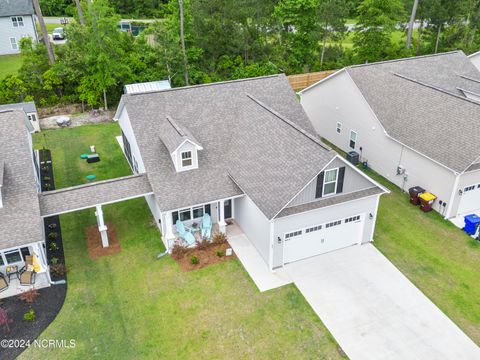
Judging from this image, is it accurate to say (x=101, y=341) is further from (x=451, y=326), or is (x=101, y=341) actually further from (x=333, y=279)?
(x=451, y=326)

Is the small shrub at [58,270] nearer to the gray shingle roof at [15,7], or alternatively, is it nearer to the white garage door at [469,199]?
the white garage door at [469,199]

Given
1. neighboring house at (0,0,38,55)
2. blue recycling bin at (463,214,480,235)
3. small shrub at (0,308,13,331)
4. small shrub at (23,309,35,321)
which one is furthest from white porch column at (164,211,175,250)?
neighboring house at (0,0,38,55)

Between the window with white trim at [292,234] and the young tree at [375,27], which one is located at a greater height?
the young tree at [375,27]

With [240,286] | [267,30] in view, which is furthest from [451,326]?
[267,30]

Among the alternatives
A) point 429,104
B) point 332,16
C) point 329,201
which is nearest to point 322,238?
point 329,201

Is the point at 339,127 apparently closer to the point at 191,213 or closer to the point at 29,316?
the point at 191,213

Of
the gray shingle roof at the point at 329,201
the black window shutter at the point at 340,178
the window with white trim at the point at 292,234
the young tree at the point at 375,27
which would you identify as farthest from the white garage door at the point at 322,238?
the young tree at the point at 375,27
